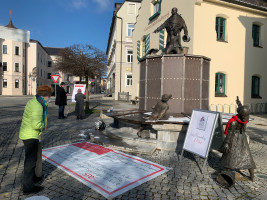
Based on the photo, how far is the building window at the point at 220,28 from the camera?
13.7 metres

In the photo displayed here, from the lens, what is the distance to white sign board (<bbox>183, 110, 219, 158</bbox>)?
380 centimetres

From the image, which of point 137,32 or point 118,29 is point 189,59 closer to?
point 137,32

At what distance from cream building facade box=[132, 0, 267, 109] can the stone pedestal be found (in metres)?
6.22

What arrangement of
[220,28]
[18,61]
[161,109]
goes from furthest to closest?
[18,61] < [220,28] < [161,109]

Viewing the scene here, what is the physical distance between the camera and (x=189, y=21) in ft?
42.6

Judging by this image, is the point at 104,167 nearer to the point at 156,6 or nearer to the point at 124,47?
the point at 156,6

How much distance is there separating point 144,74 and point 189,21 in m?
7.40

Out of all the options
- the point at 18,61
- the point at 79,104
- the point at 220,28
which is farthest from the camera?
the point at 18,61

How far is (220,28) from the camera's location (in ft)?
45.5

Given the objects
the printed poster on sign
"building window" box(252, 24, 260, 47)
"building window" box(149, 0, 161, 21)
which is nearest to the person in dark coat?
the printed poster on sign

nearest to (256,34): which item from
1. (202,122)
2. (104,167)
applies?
(202,122)

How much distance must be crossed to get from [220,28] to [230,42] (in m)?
1.22

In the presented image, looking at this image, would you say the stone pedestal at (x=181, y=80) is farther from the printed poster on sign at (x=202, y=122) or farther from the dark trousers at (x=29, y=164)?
the dark trousers at (x=29, y=164)

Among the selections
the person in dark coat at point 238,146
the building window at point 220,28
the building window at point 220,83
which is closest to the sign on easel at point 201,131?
the person in dark coat at point 238,146
